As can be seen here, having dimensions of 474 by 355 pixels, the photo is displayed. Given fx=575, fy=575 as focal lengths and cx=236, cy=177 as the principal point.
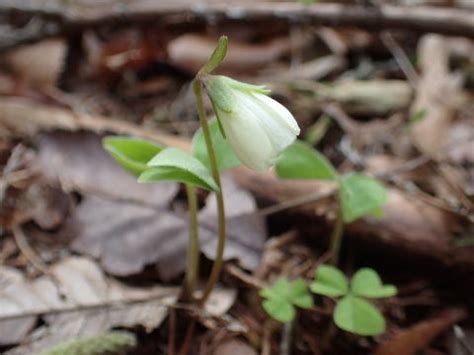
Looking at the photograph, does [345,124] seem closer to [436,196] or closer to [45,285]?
[436,196]

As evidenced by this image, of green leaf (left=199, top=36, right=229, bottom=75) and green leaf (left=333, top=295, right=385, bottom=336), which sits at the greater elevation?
green leaf (left=199, top=36, right=229, bottom=75)

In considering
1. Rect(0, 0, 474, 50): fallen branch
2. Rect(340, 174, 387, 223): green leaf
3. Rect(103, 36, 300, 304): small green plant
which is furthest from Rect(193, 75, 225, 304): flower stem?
Rect(0, 0, 474, 50): fallen branch

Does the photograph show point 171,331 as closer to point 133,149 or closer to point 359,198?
point 133,149

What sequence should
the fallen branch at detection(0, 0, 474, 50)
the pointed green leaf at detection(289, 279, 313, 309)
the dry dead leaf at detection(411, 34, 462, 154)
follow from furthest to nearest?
1. the fallen branch at detection(0, 0, 474, 50)
2. the dry dead leaf at detection(411, 34, 462, 154)
3. the pointed green leaf at detection(289, 279, 313, 309)

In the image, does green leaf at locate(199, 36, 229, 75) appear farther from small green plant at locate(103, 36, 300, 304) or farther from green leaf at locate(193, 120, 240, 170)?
green leaf at locate(193, 120, 240, 170)

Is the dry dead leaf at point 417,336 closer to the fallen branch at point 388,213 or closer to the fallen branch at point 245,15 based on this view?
the fallen branch at point 388,213

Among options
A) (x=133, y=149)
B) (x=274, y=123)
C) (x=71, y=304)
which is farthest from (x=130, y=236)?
(x=274, y=123)
